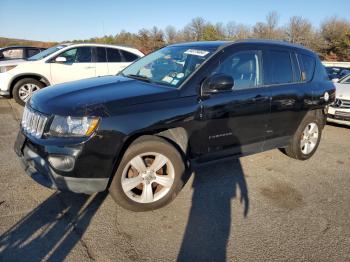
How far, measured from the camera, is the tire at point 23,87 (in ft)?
26.6

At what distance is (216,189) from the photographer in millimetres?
3865

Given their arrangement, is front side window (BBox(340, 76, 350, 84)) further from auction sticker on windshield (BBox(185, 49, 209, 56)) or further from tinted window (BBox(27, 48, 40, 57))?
tinted window (BBox(27, 48, 40, 57))

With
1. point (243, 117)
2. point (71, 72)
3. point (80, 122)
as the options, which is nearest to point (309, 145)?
point (243, 117)

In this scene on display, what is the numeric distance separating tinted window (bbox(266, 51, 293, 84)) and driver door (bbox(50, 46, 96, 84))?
5.68m

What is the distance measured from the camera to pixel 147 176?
10.7ft

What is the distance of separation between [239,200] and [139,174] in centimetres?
125

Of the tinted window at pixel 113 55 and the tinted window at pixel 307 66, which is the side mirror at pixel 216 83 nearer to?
the tinted window at pixel 307 66

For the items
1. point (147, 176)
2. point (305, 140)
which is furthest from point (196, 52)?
point (305, 140)

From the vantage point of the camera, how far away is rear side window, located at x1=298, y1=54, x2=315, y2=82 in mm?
4693

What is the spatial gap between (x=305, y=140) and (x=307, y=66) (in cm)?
116

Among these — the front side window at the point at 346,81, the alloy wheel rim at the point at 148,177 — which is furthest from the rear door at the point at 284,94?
the front side window at the point at 346,81

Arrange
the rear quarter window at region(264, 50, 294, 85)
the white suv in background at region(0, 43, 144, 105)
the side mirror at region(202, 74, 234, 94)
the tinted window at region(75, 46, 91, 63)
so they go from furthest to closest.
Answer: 1. the tinted window at region(75, 46, 91, 63)
2. the white suv in background at region(0, 43, 144, 105)
3. the rear quarter window at region(264, 50, 294, 85)
4. the side mirror at region(202, 74, 234, 94)

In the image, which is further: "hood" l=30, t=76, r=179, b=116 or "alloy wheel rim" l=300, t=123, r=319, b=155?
"alloy wheel rim" l=300, t=123, r=319, b=155

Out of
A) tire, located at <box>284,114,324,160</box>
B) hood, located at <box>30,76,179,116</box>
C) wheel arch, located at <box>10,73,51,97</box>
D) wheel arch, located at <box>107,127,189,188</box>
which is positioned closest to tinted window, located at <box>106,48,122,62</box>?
wheel arch, located at <box>10,73,51,97</box>
